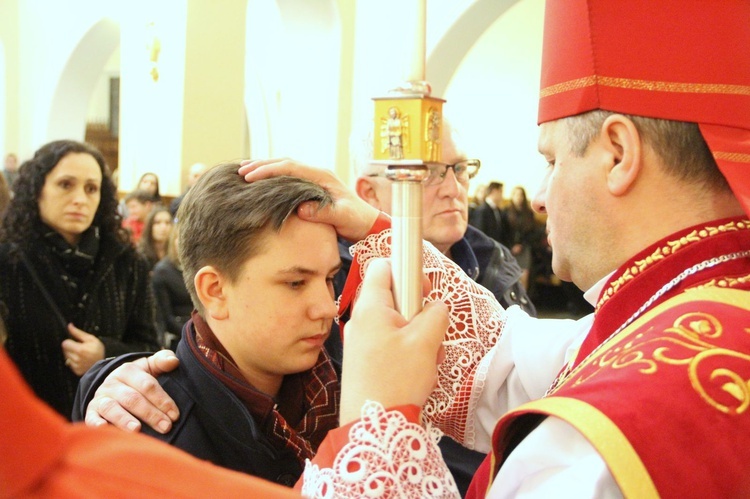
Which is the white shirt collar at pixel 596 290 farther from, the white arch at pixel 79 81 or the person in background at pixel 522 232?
the white arch at pixel 79 81

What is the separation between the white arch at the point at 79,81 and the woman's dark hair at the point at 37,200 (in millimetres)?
8272

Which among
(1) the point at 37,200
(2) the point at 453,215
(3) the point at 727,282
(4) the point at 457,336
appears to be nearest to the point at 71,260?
(1) the point at 37,200

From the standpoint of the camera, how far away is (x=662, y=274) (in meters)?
1.24

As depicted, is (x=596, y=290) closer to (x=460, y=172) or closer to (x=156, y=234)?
(x=460, y=172)

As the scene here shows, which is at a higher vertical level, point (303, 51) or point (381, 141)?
point (303, 51)

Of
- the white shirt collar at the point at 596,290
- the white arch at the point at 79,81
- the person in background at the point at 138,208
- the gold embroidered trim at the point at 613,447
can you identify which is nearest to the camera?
the gold embroidered trim at the point at 613,447

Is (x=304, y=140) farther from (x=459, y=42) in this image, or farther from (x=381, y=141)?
(x=381, y=141)

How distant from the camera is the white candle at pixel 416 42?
1.09 meters

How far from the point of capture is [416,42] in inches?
43.1

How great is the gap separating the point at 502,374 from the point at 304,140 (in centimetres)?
664

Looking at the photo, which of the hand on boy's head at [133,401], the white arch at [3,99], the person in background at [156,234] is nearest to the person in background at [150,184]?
the person in background at [156,234]

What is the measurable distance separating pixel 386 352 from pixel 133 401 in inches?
24.9

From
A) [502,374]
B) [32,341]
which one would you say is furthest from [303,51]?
[502,374]

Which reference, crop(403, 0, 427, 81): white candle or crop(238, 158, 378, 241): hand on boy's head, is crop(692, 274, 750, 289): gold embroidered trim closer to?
crop(403, 0, 427, 81): white candle
